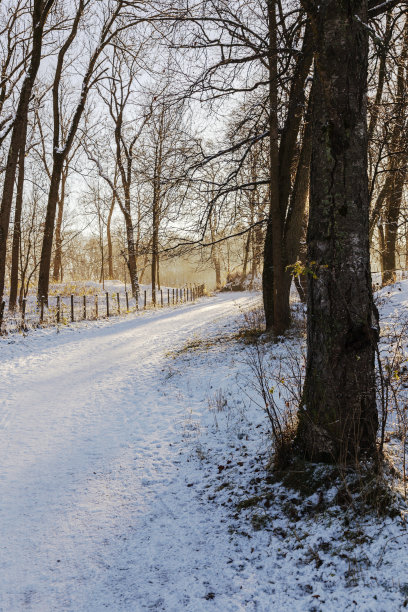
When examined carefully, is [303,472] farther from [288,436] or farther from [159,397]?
[159,397]

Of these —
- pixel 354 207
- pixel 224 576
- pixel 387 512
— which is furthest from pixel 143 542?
pixel 354 207

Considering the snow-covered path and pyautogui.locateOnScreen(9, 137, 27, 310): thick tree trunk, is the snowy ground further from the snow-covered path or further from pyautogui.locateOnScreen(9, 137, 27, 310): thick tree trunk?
pyautogui.locateOnScreen(9, 137, 27, 310): thick tree trunk

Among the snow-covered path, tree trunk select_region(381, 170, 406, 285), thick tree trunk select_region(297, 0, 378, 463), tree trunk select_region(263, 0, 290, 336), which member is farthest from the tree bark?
thick tree trunk select_region(297, 0, 378, 463)

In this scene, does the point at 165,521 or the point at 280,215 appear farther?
the point at 280,215

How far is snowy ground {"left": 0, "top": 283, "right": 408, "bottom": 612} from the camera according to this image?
2.48 m

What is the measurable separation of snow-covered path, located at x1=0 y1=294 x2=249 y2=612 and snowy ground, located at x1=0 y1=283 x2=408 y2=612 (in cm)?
1

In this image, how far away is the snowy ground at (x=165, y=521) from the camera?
8.14 feet

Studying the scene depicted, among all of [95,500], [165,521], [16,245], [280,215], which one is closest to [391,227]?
[280,215]

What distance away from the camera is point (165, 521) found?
3.37 metres

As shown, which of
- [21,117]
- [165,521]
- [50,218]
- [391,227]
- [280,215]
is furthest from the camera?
[50,218]

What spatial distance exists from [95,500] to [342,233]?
3.32 meters

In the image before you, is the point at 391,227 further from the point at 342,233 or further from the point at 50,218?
the point at 342,233

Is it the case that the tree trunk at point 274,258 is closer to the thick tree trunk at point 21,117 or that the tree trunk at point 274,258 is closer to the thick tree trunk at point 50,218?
the thick tree trunk at point 21,117

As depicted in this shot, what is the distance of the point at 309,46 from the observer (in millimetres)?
6016
